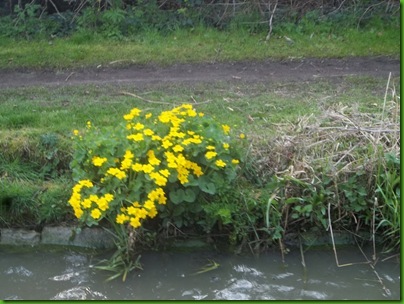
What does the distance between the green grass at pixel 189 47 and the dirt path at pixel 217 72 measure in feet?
0.60

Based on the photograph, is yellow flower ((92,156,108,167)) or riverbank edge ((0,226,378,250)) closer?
yellow flower ((92,156,108,167))

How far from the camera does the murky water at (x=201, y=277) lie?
5402 millimetres

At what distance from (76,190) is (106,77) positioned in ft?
11.9

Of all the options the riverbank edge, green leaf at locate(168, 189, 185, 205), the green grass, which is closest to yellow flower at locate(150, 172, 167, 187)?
green leaf at locate(168, 189, 185, 205)

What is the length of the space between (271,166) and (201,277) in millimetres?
1227

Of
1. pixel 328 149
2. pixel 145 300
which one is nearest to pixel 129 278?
pixel 145 300

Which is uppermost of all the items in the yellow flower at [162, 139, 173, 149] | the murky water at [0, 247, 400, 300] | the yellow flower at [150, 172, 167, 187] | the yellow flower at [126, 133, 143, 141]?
the yellow flower at [126, 133, 143, 141]

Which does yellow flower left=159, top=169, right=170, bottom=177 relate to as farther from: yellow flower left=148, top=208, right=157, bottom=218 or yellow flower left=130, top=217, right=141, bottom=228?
yellow flower left=130, top=217, right=141, bottom=228

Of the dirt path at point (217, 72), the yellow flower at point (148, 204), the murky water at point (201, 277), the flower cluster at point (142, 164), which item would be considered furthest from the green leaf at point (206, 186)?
the dirt path at point (217, 72)

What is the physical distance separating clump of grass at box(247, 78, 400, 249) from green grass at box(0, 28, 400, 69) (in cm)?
329

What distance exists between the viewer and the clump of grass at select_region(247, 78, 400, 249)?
233 inches

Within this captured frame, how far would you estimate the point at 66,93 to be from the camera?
8227 mm

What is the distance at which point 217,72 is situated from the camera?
9039mm

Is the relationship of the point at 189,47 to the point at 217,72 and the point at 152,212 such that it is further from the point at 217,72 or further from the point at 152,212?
the point at 152,212
